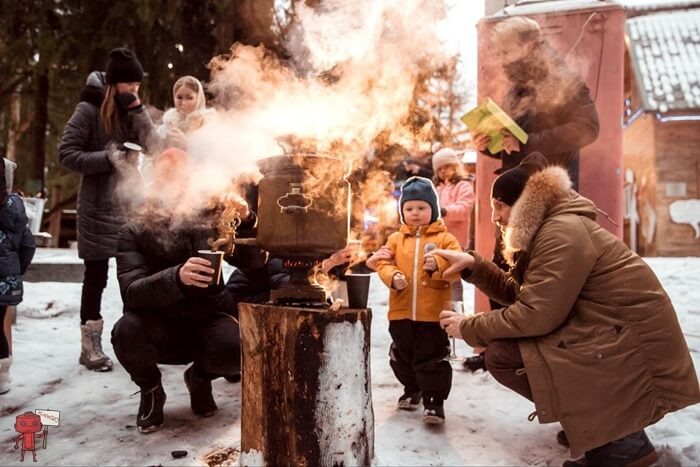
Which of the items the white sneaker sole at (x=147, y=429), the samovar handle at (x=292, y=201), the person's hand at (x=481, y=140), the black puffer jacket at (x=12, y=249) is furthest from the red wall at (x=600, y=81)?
the black puffer jacket at (x=12, y=249)

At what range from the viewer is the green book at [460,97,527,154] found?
3641 mm

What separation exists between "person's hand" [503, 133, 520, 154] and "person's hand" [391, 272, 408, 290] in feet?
3.88

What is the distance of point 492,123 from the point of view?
3.70m

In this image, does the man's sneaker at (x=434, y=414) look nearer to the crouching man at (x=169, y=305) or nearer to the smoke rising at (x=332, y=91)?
the crouching man at (x=169, y=305)

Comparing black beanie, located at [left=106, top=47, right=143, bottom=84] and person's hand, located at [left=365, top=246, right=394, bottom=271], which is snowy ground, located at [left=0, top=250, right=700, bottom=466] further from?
black beanie, located at [left=106, top=47, right=143, bottom=84]

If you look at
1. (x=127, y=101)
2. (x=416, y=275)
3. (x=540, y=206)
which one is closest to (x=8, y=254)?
(x=127, y=101)

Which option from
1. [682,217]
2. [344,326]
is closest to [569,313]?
[344,326]

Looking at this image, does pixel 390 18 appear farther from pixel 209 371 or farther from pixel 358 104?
pixel 209 371

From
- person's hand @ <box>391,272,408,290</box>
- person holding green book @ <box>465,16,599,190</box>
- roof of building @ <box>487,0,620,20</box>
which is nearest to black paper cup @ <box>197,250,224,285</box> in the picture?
person's hand @ <box>391,272,408,290</box>

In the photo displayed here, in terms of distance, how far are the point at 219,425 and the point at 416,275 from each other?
1.55m

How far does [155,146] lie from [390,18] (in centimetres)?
210

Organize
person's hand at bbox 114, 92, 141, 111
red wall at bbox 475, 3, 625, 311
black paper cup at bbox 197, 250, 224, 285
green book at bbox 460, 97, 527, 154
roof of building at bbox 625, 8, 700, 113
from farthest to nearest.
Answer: roof of building at bbox 625, 8, 700, 113 < red wall at bbox 475, 3, 625, 311 < person's hand at bbox 114, 92, 141, 111 < green book at bbox 460, 97, 527, 154 < black paper cup at bbox 197, 250, 224, 285

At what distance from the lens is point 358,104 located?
3732 mm

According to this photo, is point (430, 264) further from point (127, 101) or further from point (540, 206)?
point (127, 101)
